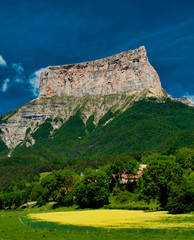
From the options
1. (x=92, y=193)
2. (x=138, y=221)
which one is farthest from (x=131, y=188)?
(x=138, y=221)

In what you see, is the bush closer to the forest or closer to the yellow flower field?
the forest

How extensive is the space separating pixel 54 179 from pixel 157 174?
5386 centimetres

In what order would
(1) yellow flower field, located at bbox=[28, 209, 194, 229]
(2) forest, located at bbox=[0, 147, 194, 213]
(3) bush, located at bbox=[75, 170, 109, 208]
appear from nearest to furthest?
(1) yellow flower field, located at bbox=[28, 209, 194, 229]
(2) forest, located at bbox=[0, 147, 194, 213]
(3) bush, located at bbox=[75, 170, 109, 208]

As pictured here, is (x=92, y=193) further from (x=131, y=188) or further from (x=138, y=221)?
(x=138, y=221)

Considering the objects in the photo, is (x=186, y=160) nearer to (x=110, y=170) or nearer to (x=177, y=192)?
(x=110, y=170)

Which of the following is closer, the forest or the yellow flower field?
the yellow flower field

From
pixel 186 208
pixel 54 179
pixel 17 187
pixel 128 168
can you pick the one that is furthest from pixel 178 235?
pixel 17 187

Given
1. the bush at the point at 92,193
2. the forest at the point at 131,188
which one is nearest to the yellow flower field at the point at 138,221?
the forest at the point at 131,188

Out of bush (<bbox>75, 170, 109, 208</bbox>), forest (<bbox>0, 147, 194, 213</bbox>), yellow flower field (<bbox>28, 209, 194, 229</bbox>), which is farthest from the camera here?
bush (<bbox>75, 170, 109, 208</bbox>)

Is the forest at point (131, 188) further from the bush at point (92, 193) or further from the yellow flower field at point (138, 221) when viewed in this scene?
the yellow flower field at point (138, 221)

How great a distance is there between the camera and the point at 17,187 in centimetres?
18175

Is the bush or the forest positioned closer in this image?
the forest

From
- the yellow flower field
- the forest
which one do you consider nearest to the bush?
the forest

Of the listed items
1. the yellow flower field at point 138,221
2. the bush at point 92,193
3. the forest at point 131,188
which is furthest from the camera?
the bush at point 92,193
